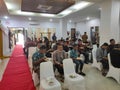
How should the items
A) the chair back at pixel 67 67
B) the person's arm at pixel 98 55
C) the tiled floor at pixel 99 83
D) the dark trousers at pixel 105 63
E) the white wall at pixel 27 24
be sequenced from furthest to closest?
1. the white wall at pixel 27 24
2. the person's arm at pixel 98 55
3. the dark trousers at pixel 105 63
4. the tiled floor at pixel 99 83
5. the chair back at pixel 67 67

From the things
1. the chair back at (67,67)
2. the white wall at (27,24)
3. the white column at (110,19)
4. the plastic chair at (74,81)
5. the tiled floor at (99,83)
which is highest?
the white wall at (27,24)

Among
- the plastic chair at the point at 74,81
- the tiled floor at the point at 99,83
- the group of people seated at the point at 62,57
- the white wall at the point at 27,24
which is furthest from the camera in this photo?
the white wall at the point at 27,24

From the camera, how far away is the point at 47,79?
2684mm

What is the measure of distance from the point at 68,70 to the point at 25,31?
33.9ft

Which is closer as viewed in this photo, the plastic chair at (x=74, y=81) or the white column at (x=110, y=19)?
the plastic chair at (x=74, y=81)

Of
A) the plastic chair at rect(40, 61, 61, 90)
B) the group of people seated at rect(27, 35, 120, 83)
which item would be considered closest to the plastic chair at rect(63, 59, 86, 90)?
the plastic chair at rect(40, 61, 61, 90)

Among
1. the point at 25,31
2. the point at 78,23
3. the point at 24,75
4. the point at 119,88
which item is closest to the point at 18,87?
the point at 24,75

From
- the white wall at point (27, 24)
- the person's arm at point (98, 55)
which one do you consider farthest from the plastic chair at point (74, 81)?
the white wall at point (27, 24)

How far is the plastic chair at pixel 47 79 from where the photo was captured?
247 cm

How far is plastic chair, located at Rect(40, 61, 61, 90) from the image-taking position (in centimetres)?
247

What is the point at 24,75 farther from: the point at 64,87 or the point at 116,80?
the point at 116,80

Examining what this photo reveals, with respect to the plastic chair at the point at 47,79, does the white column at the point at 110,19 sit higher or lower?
higher

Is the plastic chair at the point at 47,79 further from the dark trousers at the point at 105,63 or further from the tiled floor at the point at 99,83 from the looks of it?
the dark trousers at the point at 105,63

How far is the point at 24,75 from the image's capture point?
169 inches
